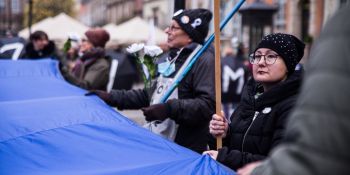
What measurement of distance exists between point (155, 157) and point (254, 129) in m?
0.49

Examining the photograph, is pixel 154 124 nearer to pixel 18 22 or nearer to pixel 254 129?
pixel 254 129

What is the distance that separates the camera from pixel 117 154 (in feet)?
8.91

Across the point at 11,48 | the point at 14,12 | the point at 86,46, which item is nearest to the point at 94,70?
the point at 86,46

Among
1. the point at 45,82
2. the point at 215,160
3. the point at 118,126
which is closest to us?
the point at 215,160

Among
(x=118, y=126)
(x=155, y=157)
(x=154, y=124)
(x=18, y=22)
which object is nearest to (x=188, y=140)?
(x=154, y=124)

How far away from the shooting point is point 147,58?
418cm

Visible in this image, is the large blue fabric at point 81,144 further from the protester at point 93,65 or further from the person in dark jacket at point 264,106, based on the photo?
the protester at point 93,65

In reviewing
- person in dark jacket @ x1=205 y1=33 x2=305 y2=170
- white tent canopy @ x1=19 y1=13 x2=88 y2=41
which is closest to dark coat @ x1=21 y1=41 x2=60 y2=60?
person in dark jacket @ x1=205 y1=33 x2=305 y2=170

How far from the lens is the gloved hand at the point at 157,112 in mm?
3486

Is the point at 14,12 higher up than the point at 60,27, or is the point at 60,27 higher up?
the point at 60,27

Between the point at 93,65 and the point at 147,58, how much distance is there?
72.7 inches

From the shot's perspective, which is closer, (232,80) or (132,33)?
(232,80)

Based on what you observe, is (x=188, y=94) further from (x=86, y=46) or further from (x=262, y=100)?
(x=86, y=46)

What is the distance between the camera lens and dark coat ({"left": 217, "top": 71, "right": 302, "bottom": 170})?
2.53m
